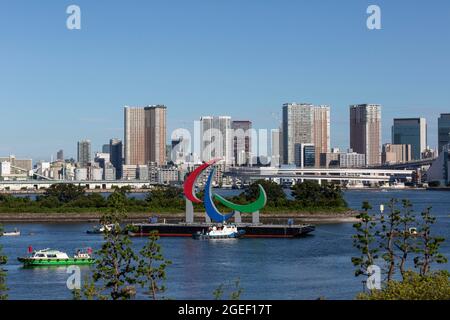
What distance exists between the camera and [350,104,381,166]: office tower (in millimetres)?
97812

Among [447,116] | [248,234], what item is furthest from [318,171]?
[248,234]

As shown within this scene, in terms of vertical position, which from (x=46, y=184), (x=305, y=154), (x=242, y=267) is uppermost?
(x=305, y=154)

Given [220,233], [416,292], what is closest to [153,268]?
[416,292]

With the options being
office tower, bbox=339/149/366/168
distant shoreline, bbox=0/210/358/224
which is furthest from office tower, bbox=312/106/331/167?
distant shoreline, bbox=0/210/358/224

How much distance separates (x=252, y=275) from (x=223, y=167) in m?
63.9

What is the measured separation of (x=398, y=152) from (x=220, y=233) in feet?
255

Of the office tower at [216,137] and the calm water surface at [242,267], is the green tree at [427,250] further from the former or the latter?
the office tower at [216,137]

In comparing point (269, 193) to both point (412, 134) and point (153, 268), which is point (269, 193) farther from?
point (412, 134)

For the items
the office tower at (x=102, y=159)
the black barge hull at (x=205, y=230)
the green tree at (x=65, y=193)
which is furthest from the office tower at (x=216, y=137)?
the black barge hull at (x=205, y=230)

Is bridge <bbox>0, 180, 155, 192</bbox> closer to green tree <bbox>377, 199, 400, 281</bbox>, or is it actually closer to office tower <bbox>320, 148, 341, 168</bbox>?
office tower <bbox>320, 148, 341, 168</bbox>

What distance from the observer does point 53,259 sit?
14961mm

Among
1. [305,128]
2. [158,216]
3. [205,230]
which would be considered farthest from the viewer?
[305,128]

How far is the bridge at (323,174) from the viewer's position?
67.4 meters

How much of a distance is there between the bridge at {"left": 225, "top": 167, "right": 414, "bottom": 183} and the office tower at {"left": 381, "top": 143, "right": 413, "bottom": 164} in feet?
72.4
